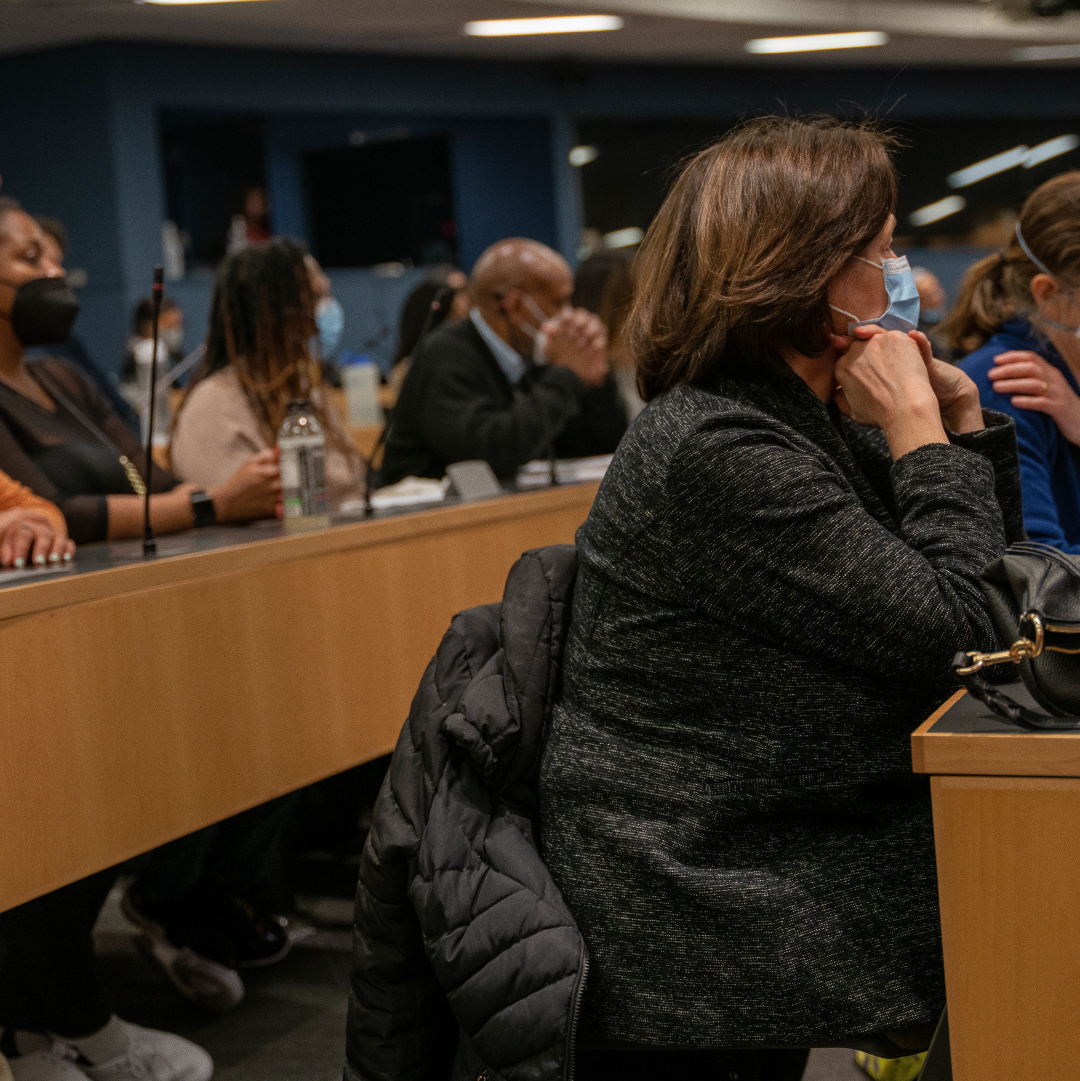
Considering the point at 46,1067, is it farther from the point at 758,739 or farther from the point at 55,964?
the point at 758,739

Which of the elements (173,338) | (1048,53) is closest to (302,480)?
(173,338)

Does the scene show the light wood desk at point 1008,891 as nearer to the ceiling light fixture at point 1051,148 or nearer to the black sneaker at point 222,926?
the black sneaker at point 222,926

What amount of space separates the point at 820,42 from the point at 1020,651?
346 inches

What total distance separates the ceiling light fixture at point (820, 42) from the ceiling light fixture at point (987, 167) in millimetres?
1683

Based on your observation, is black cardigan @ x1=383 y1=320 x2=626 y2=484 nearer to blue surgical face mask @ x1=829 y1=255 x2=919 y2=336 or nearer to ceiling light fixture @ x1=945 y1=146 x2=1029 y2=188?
blue surgical face mask @ x1=829 y1=255 x2=919 y2=336

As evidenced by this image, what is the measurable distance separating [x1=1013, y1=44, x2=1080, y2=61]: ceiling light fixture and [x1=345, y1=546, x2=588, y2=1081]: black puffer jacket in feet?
32.4

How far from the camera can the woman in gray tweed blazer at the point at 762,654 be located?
1102 millimetres

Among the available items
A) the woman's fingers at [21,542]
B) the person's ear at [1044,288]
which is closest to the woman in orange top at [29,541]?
the woman's fingers at [21,542]

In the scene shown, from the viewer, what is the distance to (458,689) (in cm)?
125

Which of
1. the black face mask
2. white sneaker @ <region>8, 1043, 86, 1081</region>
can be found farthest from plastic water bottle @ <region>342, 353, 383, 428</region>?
white sneaker @ <region>8, 1043, 86, 1081</region>

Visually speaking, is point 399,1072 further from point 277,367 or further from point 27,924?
point 277,367

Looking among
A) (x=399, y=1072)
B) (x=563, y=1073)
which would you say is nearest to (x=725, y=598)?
(x=563, y=1073)

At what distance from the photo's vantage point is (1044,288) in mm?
1831

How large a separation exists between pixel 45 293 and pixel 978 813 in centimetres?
190
